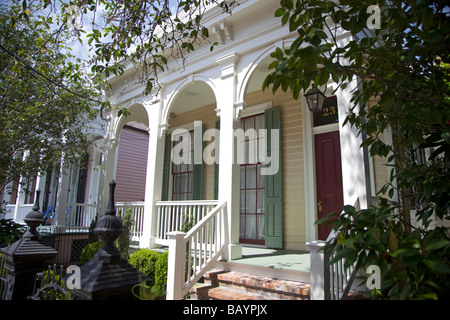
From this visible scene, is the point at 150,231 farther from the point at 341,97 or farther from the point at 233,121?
the point at 341,97

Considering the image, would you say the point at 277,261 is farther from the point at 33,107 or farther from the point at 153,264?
the point at 33,107

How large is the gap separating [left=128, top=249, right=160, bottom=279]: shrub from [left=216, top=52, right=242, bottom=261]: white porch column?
139 centimetres

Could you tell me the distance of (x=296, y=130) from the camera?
6727mm

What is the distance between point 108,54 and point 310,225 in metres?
4.75

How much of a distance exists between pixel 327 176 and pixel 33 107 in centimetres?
666

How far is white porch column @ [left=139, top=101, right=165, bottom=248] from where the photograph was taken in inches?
267

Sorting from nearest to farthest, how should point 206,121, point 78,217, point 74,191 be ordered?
1. point 206,121
2. point 78,217
3. point 74,191

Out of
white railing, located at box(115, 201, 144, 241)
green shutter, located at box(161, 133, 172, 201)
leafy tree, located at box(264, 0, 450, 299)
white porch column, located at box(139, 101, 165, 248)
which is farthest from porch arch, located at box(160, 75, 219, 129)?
leafy tree, located at box(264, 0, 450, 299)

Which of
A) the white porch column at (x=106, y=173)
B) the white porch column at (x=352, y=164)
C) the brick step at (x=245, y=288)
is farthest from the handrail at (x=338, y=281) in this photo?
the white porch column at (x=106, y=173)

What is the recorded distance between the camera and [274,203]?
21.6 feet

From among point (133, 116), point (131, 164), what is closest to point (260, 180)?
point (133, 116)

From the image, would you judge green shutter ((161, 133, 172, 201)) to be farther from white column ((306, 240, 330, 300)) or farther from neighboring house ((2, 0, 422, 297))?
white column ((306, 240, 330, 300))
